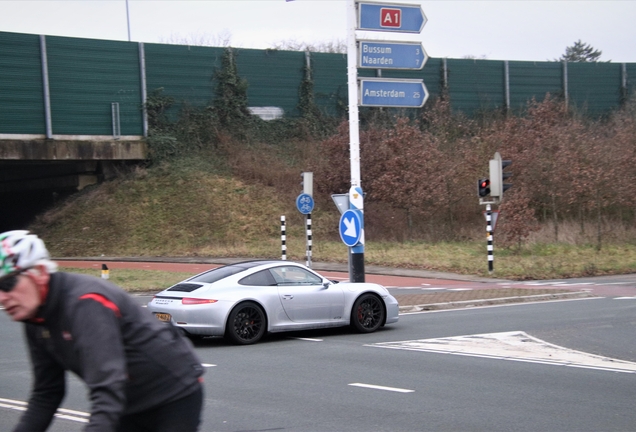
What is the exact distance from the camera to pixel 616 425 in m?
7.16

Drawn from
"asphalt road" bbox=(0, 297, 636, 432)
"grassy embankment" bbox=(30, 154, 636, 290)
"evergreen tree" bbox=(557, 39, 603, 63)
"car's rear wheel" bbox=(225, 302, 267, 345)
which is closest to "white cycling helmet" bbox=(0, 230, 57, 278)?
"asphalt road" bbox=(0, 297, 636, 432)

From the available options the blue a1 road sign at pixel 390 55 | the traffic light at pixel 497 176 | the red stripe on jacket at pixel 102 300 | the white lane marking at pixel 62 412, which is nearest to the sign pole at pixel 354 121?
the blue a1 road sign at pixel 390 55

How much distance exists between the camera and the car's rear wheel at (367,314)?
13.7 m

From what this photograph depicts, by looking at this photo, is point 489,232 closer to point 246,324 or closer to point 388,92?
point 388,92

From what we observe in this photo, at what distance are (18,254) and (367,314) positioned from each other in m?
11.3

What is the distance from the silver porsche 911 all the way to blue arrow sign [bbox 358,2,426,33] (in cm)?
624

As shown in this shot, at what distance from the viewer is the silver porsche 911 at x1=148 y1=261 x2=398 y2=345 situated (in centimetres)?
1212

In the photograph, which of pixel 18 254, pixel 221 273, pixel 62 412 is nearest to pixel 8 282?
pixel 18 254

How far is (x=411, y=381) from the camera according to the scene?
936 cm

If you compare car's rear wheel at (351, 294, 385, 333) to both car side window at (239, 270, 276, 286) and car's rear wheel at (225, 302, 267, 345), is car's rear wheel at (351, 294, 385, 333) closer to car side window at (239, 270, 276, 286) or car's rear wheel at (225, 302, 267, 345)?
car side window at (239, 270, 276, 286)

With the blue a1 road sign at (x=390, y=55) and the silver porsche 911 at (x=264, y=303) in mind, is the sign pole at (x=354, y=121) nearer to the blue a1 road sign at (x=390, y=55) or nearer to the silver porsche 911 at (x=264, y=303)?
the blue a1 road sign at (x=390, y=55)

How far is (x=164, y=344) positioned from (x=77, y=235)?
121ft

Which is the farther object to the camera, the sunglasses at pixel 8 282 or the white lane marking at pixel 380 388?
the white lane marking at pixel 380 388

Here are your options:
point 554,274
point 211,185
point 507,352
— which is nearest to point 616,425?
point 507,352
